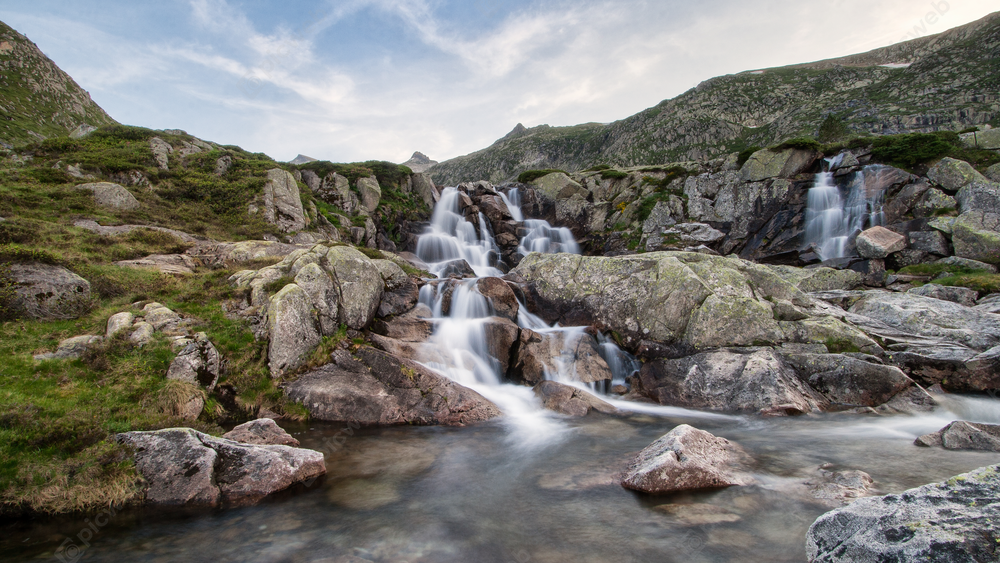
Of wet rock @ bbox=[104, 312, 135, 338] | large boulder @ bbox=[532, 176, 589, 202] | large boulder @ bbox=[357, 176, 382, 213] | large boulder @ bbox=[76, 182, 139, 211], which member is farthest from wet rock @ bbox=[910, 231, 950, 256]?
large boulder @ bbox=[76, 182, 139, 211]

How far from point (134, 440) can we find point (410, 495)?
18.4 ft

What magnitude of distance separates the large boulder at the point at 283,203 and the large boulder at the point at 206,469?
21256mm

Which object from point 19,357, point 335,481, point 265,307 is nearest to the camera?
point 335,481

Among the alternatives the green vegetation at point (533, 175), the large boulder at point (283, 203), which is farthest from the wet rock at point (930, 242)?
the large boulder at point (283, 203)

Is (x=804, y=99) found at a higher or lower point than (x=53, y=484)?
higher

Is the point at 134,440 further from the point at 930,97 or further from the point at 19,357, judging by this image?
the point at 930,97

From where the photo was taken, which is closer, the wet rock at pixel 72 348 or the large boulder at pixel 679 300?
the wet rock at pixel 72 348

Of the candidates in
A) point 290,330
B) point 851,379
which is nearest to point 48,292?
point 290,330

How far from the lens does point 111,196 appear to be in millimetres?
21594

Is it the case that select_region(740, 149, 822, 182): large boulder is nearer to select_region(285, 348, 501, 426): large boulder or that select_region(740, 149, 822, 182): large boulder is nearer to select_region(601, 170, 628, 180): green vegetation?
select_region(601, 170, 628, 180): green vegetation

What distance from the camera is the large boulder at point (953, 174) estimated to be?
25609 mm

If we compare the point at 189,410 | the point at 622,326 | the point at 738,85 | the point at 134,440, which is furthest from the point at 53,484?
the point at 738,85

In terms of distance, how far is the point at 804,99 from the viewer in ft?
360

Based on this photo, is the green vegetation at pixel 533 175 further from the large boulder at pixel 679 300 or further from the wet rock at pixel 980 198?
the wet rock at pixel 980 198
